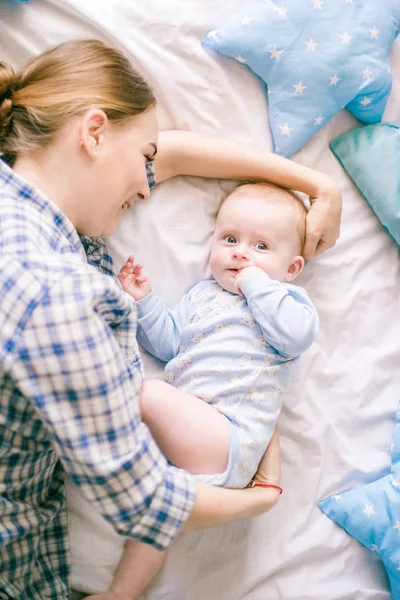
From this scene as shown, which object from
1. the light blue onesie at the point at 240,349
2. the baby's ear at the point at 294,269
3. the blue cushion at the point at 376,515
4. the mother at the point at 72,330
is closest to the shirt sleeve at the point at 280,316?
the light blue onesie at the point at 240,349

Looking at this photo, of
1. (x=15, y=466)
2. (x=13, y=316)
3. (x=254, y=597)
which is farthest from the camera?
(x=254, y=597)

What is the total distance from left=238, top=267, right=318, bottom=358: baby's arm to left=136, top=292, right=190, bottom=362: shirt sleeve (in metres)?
0.17

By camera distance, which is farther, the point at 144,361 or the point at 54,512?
the point at 144,361

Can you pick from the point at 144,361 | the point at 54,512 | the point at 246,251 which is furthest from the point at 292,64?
the point at 54,512

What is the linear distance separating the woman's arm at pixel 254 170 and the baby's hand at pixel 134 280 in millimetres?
215

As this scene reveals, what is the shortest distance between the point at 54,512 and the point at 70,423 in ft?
1.21

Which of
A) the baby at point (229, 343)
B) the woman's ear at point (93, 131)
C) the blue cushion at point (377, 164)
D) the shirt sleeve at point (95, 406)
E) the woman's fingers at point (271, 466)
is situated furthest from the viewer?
the blue cushion at point (377, 164)

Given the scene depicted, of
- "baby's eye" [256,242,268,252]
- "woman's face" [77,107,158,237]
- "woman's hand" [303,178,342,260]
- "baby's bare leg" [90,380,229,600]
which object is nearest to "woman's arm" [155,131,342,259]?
"woman's hand" [303,178,342,260]

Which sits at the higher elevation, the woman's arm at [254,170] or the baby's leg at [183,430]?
the woman's arm at [254,170]

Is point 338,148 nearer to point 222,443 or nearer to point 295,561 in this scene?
point 222,443

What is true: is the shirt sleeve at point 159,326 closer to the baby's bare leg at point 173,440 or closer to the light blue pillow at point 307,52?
the baby's bare leg at point 173,440

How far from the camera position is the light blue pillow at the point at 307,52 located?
4.44 ft

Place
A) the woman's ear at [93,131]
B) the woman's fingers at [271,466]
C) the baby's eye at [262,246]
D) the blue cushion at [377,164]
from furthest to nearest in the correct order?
the blue cushion at [377,164]
the baby's eye at [262,246]
the woman's fingers at [271,466]
the woman's ear at [93,131]

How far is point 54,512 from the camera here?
1.06 m
